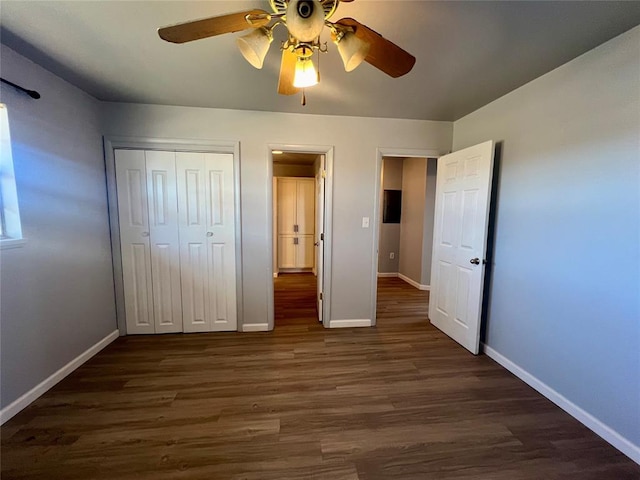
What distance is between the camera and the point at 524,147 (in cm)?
215

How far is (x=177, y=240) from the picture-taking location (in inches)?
109

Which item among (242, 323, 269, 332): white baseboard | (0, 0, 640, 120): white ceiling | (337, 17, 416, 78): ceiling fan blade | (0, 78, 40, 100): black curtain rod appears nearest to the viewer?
(337, 17, 416, 78): ceiling fan blade

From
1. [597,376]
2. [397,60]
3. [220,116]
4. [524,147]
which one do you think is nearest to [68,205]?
[220,116]

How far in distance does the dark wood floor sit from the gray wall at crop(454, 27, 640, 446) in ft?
1.11

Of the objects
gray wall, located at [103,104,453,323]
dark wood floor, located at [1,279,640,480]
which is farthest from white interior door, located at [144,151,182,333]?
dark wood floor, located at [1,279,640,480]

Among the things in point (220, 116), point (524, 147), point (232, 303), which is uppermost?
point (220, 116)

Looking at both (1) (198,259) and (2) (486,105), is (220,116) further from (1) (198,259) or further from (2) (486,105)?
(2) (486,105)

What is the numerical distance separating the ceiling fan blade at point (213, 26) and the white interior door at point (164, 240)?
1789mm

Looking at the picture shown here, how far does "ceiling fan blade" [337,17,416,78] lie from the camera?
3.72 feet

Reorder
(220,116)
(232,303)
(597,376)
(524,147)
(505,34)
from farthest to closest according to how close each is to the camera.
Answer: (232,303) < (220,116) < (524,147) < (597,376) < (505,34)

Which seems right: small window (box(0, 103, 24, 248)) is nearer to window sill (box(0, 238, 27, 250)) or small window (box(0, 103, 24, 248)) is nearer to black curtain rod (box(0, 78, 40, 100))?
window sill (box(0, 238, 27, 250))

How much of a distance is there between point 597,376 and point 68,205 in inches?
156

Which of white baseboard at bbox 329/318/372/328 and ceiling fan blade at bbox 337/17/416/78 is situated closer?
ceiling fan blade at bbox 337/17/416/78

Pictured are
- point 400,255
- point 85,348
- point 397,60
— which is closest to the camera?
point 397,60
